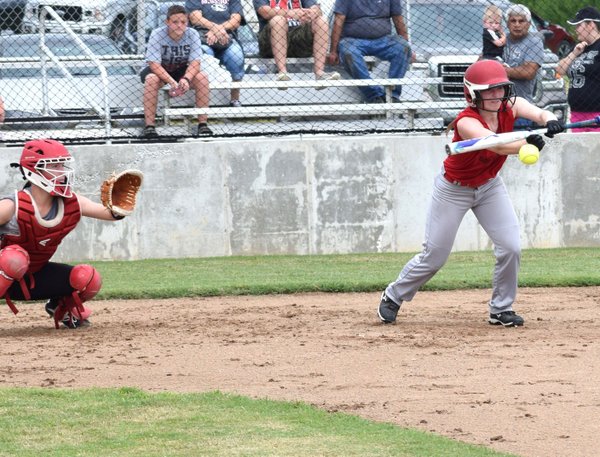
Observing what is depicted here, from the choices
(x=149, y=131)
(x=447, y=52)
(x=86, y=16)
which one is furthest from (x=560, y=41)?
(x=149, y=131)

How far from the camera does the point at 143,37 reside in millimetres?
14531

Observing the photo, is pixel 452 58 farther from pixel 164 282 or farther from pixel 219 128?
pixel 164 282

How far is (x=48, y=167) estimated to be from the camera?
8008 mm

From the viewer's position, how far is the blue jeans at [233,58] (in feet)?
45.1

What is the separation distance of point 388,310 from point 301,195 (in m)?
4.79

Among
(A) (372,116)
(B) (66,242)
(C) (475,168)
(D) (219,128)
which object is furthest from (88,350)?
(A) (372,116)

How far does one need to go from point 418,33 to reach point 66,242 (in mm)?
5566

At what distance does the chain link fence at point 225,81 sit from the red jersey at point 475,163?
5334 mm

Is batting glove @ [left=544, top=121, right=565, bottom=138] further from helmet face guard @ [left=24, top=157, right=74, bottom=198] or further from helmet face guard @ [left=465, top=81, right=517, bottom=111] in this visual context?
helmet face guard @ [left=24, top=157, right=74, bottom=198]

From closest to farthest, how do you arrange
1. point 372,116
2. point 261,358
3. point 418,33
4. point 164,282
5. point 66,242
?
point 261,358 → point 164,282 → point 66,242 → point 372,116 → point 418,33

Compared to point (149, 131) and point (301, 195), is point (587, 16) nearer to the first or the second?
point (301, 195)

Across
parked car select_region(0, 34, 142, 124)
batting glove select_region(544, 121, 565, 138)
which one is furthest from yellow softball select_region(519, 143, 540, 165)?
parked car select_region(0, 34, 142, 124)

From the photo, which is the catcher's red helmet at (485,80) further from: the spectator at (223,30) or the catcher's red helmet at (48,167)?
the spectator at (223,30)

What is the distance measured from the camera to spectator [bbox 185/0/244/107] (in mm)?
13656
